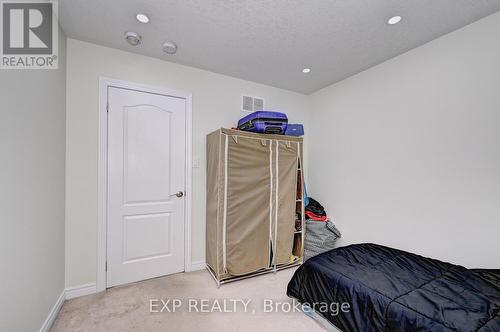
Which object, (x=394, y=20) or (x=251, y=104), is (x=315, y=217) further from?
(x=394, y=20)

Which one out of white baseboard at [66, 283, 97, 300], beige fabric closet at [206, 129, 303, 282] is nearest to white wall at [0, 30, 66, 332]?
white baseboard at [66, 283, 97, 300]

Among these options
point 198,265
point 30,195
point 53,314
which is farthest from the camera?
point 198,265

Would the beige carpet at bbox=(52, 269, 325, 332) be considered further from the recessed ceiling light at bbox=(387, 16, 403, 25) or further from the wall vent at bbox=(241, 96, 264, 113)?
the recessed ceiling light at bbox=(387, 16, 403, 25)

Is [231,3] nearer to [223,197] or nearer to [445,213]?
[223,197]

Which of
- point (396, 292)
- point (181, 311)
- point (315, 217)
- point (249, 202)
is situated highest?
point (249, 202)

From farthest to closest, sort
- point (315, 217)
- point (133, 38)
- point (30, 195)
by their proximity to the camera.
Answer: point (315, 217) → point (133, 38) → point (30, 195)

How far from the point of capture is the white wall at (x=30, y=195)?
114 cm

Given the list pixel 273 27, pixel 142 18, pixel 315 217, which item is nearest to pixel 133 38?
pixel 142 18

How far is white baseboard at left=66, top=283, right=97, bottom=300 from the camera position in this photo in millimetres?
1946

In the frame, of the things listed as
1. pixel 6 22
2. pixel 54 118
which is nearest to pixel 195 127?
pixel 54 118

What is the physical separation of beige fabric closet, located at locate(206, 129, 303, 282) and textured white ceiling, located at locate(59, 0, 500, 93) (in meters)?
0.90

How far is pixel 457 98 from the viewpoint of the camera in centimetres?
183

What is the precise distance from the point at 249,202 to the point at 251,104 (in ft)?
4.69

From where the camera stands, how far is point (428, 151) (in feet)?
6.61
